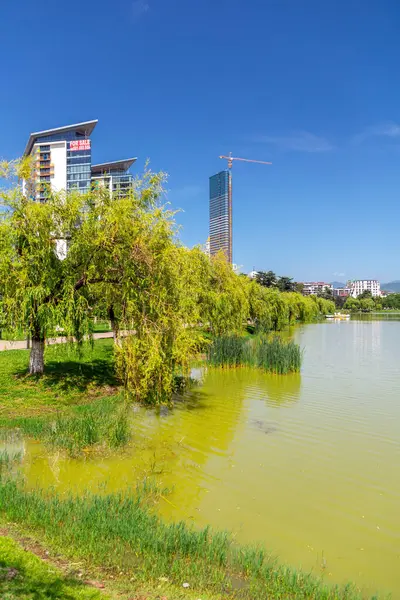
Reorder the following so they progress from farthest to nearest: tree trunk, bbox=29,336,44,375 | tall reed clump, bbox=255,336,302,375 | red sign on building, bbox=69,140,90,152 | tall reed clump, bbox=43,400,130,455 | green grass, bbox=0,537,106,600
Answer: red sign on building, bbox=69,140,90,152 < tall reed clump, bbox=255,336,302,375 < tree trunk, bbox=29,336,44,375 < tall reed clump, bbox=43,400,130,455 < green grass, bbox=0,537,106,600

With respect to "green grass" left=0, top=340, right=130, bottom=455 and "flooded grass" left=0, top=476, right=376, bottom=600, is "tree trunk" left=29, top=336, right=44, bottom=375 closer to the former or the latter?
"green grass" left=0, top=340, right=130, bottom=455

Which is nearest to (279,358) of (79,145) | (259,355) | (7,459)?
(259,355)

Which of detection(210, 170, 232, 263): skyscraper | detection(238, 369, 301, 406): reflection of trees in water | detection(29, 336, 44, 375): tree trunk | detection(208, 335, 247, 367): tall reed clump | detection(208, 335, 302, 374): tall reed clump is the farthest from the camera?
detection(210, 170, 232, 263): skyscraper

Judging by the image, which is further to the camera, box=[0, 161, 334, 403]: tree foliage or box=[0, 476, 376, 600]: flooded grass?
box=[0, 161, 334, 403]: tree foliage

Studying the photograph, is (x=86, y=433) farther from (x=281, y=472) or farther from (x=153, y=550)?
(x=153, y=550)

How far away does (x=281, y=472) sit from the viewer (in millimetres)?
8469

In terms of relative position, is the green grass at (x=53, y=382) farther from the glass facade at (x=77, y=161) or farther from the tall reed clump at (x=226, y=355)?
the glass facade at (x=77, y=161)

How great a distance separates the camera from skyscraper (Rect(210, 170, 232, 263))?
92144mm

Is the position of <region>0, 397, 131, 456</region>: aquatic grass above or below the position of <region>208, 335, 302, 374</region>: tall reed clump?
below

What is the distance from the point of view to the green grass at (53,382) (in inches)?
477

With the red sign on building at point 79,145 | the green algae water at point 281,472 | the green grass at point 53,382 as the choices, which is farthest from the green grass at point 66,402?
the red sign on building at point 79,145

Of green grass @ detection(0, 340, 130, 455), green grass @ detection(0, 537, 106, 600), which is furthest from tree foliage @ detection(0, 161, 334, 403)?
green grass @ detection(0, 537, 106, 600)

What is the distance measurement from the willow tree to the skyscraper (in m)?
64.9

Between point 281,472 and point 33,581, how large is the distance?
539cm
